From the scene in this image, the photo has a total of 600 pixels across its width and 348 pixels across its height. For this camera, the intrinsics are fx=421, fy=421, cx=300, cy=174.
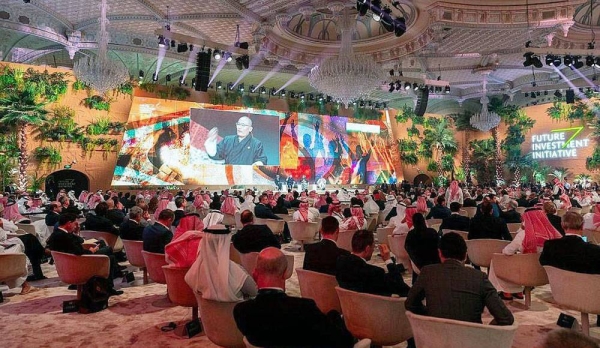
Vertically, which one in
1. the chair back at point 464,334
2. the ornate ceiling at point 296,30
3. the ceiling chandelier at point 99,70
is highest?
the ornate ceiling at point 296,30

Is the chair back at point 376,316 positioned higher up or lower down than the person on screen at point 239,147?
lower down

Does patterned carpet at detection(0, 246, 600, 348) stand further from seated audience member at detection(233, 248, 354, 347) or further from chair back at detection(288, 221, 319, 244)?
chair back at detection(288, 221, 319, 244)

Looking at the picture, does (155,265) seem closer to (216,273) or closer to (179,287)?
(179,287)

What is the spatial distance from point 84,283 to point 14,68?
42.1 ft

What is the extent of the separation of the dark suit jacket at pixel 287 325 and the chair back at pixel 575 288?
2326mm

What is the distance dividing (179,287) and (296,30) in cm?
1174

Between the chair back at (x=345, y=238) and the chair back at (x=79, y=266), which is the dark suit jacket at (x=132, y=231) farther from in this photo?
the chair back at (x=345, y=238)

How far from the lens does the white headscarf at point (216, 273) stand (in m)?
2.93

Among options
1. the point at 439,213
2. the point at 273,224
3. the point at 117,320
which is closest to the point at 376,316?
the point at 117,320

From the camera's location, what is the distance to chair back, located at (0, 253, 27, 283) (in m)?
4.60

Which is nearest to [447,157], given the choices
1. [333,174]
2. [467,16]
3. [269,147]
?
[333,174]

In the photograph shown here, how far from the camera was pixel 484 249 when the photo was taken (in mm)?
5141

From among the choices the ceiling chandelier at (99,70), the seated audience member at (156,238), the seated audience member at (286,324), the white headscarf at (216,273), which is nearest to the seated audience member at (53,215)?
the seated audience member at (156,238)

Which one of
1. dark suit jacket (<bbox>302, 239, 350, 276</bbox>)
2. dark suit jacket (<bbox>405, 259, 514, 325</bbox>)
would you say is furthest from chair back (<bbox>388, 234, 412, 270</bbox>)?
dark suit jacket (<bbox>405, 259, 514, 325</bbox>)
